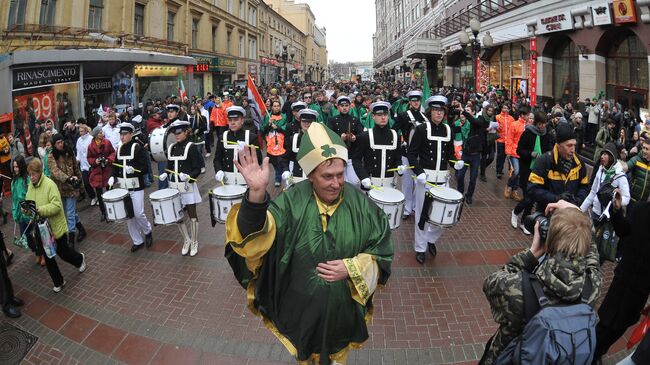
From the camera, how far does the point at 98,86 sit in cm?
1670

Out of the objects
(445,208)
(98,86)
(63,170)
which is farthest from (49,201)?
(98,86)

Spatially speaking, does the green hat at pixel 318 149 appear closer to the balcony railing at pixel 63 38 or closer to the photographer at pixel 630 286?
the photographer at pixel 630 286

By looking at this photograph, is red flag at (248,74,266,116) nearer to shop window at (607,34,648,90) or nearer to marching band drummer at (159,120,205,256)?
marching band drummer at (159,120,205,256)

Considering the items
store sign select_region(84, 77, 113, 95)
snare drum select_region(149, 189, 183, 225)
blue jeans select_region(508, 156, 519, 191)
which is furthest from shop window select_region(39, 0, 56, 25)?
blue jeans select_region(508, 156, 519, 191)

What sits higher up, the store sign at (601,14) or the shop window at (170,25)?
the shop window at (170,25)

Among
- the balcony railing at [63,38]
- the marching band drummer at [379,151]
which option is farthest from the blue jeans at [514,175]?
the balcony railing at [63,38]

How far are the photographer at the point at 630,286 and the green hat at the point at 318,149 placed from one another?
270 centimetres

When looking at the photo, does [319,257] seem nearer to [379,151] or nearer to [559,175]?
[559,175]

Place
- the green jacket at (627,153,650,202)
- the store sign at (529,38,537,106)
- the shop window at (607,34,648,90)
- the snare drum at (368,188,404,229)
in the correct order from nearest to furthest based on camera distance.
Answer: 1. the green jacket at (627,153,650,202)
2. the snare drum at (368,188,404,229)
3. the shop window at (607,34,648,90)
4. the store sign at (529,38,537,106)

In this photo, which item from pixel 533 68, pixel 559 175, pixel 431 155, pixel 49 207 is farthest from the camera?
pixel 533 68

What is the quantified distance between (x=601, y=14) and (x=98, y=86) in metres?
19.8

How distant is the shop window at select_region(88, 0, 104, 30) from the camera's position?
19.2 meters

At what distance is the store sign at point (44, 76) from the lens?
11.3 meters

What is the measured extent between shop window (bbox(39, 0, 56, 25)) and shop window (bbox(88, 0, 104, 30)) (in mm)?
2602
